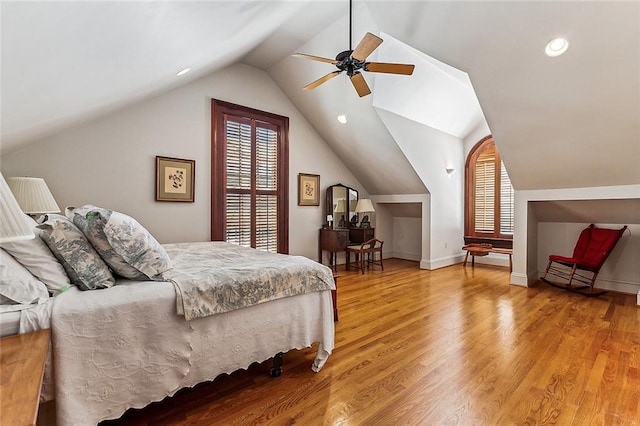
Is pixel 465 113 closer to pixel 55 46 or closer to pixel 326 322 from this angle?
pixel 326 322

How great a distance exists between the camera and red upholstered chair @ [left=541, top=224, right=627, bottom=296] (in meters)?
3.98

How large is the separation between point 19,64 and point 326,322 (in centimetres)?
217

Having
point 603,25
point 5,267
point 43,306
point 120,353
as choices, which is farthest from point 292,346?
point 603,25

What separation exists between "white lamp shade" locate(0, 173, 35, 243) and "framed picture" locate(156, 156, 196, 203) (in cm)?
344

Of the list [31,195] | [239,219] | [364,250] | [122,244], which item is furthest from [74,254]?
[364,250]

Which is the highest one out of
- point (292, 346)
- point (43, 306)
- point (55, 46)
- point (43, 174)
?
point (55, 46)

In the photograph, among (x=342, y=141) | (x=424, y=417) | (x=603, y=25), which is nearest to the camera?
(x=424, y=417)

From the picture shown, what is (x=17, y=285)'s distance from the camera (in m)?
1.32

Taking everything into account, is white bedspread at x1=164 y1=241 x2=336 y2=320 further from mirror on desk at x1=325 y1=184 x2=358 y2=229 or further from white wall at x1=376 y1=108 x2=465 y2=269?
mirror on desk at x1=325 y1=184 x2=358 y2=229

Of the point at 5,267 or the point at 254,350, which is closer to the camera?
the point at 5,267

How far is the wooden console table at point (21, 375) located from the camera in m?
0.77

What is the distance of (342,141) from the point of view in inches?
221

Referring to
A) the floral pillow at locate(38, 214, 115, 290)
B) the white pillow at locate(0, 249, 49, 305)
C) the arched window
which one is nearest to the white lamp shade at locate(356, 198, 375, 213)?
the arched window

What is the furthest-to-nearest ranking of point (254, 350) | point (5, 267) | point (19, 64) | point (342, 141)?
point (342, 141)
point (254, 350)
point (19, 64)
point (5, 267)
